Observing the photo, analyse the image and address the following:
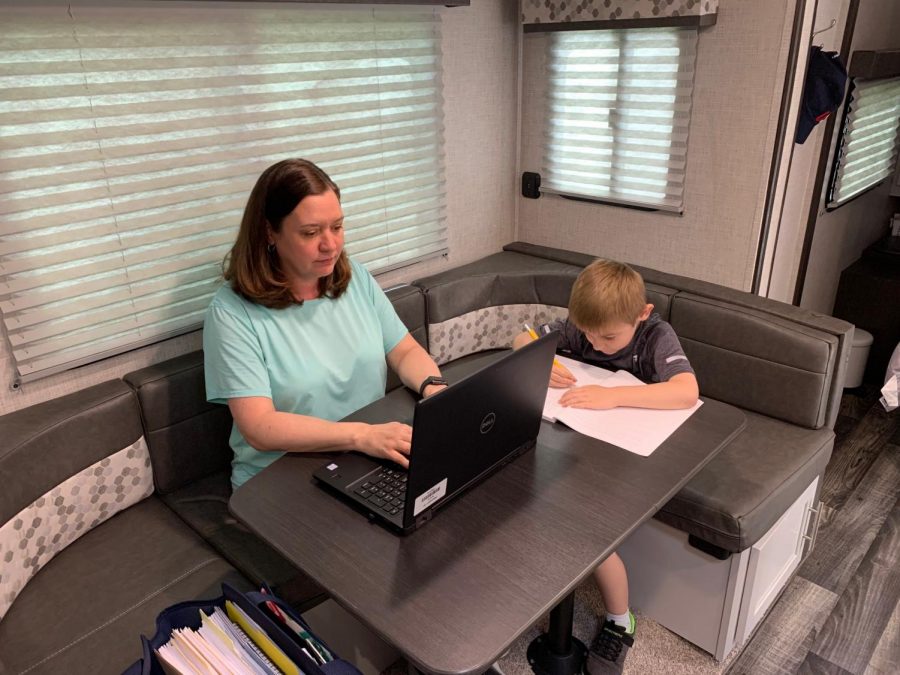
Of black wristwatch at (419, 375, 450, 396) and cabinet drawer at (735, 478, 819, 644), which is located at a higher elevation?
black wristwatch at (419, 375, 450, 396)

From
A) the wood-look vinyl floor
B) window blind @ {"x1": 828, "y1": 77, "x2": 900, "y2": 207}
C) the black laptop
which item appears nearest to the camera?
the black laptop

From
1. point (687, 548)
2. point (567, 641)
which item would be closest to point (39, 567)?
point (567, 641)

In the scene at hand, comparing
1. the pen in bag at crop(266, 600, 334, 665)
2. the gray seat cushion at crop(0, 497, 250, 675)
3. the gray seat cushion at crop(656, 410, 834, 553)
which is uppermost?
the pen in bag at crop(266, 600, 334, 665)

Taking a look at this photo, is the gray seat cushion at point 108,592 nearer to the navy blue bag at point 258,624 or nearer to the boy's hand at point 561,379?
the navy blue bag at point 258,624

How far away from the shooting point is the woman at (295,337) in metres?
1.50

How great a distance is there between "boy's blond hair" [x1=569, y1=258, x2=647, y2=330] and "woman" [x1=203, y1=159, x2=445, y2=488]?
1.36 feet

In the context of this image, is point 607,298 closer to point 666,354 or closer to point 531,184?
point 666,354

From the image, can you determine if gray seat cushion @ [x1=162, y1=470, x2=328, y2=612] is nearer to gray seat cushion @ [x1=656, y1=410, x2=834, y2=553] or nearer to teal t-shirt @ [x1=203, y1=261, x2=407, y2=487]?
teal t-shirt @ [x1=203, y1=261, x2=407, y2=487]

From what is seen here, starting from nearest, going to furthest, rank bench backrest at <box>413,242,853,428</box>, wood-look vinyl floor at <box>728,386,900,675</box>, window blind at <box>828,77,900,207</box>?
1. wood-look vinyl floor at <box>728,386,900,675</box>
2. bench backrest at <box>413,242,853,428</box>
3. window blind at <box>828,77,900,207</box>

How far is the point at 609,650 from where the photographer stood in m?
1.79

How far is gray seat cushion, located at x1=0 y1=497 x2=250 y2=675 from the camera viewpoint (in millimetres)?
1385

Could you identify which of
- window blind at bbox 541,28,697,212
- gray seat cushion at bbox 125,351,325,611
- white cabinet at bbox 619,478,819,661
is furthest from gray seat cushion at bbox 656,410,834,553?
gray seat cushion at bbox 125,351,325,611

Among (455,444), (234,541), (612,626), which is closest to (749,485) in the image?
(612,626)

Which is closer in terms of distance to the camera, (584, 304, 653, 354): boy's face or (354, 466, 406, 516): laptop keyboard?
(354, 466, 406, 516): laptop keyboard
